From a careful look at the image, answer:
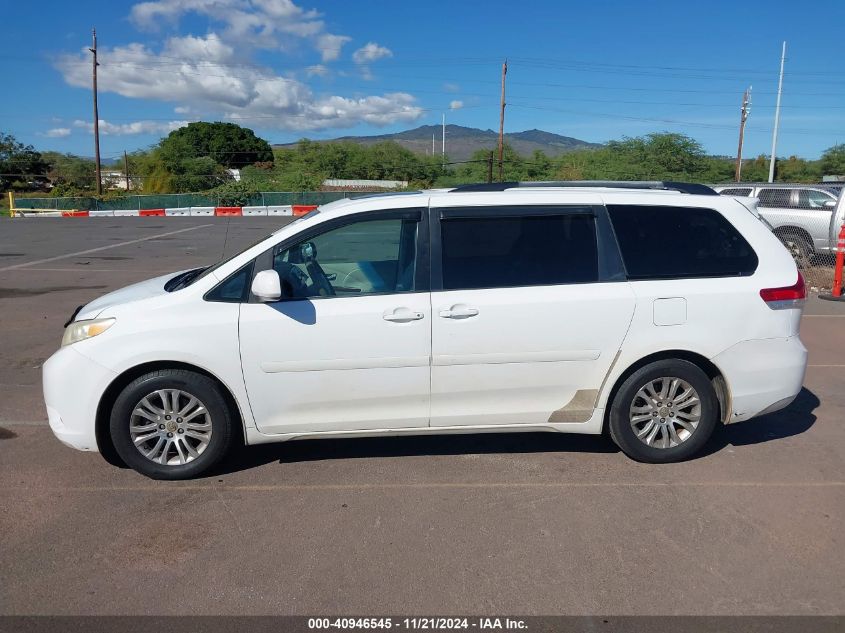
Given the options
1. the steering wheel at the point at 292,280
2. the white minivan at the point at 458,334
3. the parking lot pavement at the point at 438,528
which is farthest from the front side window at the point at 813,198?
the steering wheel at the point at 292,280

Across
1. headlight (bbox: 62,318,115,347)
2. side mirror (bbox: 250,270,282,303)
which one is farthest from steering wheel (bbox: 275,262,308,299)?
headlight (bbox: 62,318,115,347)

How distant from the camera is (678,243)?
473 cm

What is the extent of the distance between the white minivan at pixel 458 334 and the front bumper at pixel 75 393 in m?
0.01

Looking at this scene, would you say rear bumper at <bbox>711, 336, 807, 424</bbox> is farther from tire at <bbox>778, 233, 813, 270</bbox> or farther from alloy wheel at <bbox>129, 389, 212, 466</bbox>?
tire at <bbox>778, 233, 813, 270</bbox>

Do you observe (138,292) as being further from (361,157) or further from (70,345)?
(361,157)

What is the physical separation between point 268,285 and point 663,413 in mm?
2680

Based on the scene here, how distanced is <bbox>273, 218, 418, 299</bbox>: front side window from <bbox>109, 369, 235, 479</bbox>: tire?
81cm

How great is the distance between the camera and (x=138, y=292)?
4766 mm

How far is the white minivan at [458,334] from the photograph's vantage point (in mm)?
4336

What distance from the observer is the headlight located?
4348 mm

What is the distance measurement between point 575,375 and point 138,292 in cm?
295

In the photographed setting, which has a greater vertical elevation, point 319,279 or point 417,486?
point 319,279

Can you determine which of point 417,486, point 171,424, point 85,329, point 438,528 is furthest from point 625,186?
point 85,329

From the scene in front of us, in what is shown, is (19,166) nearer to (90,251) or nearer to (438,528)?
(90,251)
